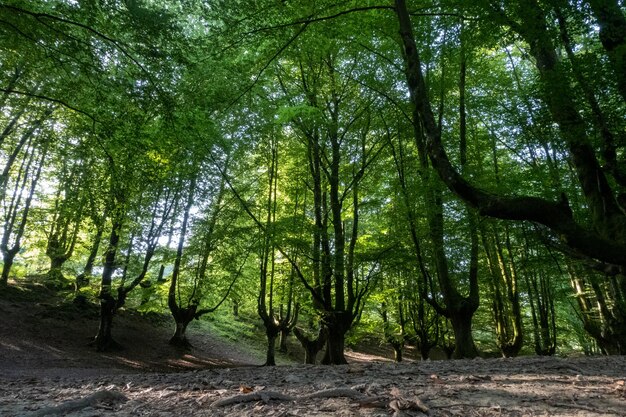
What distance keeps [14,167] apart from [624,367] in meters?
24.0

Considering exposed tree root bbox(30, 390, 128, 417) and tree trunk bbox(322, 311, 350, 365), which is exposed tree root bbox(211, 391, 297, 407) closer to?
exposed tree root bbox(30, 390, 128, 417)

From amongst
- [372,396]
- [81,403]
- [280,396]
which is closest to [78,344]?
[81,403]

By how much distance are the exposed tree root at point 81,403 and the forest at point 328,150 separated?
4163mm

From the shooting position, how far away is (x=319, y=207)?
14.0 meters

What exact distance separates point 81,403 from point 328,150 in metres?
12.5

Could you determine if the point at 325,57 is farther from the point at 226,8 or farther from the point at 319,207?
the point at 226,8

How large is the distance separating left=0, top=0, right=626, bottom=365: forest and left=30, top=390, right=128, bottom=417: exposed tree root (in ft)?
13.7

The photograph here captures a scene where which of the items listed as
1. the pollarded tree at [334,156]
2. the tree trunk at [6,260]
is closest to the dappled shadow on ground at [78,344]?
the tree trunk at [6,260]

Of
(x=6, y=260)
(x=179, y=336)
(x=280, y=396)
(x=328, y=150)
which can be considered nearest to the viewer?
(x=280, y=396)

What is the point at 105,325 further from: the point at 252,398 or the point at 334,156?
the point at 252,398

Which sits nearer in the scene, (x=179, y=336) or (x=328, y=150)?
(x=328, y=150)

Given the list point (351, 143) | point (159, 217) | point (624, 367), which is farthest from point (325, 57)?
point (624, 367)

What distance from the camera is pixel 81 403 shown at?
4.18 metres

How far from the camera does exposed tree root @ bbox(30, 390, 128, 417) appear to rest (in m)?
3.91
